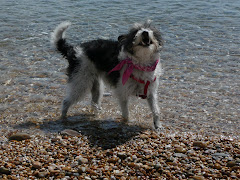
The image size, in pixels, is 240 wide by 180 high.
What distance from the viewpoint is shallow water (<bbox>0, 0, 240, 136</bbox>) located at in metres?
5.20

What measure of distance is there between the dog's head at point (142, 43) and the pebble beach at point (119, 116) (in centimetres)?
107

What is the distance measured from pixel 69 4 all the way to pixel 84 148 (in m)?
11.2

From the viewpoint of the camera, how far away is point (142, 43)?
164 inches

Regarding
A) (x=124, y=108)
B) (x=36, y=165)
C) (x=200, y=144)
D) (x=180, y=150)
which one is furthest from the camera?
(x=124, y=108)

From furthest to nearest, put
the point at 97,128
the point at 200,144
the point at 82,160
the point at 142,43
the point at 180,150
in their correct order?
the point at 97,128, the point at 142,43, the point at 200,144, the point at 180,150, the point at 82,160

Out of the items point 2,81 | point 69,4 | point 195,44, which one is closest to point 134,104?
point 2,81

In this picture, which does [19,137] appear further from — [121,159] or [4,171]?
[121,159]

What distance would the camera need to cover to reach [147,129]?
15.5 ft

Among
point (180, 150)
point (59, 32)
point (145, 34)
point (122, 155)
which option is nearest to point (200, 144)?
point (180, 150)

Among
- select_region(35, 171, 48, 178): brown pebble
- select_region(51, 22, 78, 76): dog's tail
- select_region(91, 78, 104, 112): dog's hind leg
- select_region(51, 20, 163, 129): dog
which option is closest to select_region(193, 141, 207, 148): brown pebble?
select_region(51, 20, 163, 129): dog

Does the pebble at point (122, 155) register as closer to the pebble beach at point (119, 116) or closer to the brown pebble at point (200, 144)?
the pebble beach at point (119, 116)

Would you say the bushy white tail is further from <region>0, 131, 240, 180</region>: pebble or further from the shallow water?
<region>0, 131, 240, 180</region>: pebble

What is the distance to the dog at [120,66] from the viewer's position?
14.2ft

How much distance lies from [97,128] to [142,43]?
1.42 m
